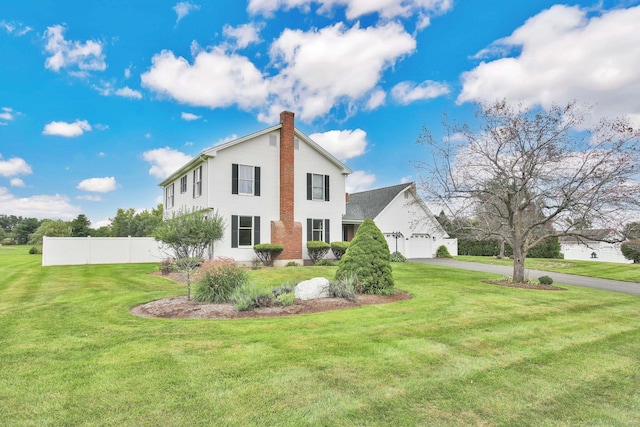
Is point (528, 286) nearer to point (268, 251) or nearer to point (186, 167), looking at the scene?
point (268, 251)

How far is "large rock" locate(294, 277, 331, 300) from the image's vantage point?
30.1ft

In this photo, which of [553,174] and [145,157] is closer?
[553,174]

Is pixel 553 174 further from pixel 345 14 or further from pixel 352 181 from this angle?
pixel 352 181

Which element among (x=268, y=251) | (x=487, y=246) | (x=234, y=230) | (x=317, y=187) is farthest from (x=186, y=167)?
(x=487, y=246)

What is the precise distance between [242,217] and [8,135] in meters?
12.2

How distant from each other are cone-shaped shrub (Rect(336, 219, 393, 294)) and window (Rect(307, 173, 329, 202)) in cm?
1044

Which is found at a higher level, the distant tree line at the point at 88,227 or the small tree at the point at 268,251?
the distant tree line at the point at 88,227

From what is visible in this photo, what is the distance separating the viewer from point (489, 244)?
32969 millimetres

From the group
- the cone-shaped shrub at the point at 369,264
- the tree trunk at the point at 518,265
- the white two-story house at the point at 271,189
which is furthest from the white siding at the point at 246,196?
→ the tree trunk at the point at 518,265

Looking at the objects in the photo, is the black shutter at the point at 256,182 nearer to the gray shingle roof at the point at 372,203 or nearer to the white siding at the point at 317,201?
the white siding at the point at 317,201

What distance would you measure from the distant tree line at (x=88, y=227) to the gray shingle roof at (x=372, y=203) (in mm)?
14543

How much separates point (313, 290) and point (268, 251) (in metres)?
9.64

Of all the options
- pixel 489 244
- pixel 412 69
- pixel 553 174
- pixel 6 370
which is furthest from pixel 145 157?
pixel 489 244

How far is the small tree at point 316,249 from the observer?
20.0 metres
